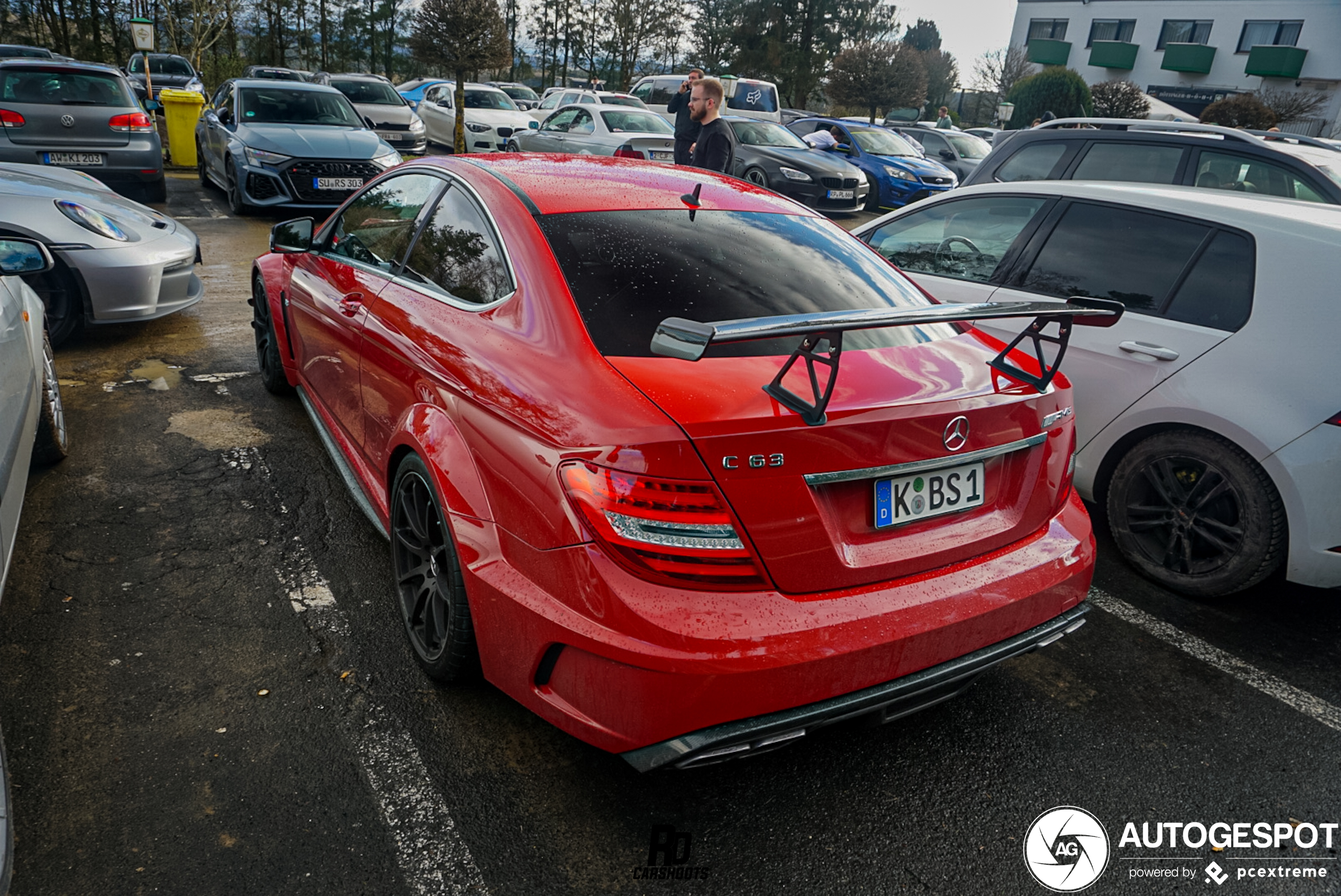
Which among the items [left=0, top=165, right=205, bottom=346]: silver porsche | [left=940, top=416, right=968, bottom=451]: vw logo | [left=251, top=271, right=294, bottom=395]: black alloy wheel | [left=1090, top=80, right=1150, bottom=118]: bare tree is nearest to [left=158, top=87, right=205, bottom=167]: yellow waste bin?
[left=0, top=165, right=205, bottom=346]: silver porsche

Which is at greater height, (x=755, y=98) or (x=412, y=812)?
(x=755, y=98)

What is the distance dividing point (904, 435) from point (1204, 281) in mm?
2132

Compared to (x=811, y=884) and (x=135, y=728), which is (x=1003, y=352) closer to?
(x=811, y=884)

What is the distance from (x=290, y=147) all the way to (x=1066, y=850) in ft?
33.9

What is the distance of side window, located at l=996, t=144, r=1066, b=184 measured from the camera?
251 inches

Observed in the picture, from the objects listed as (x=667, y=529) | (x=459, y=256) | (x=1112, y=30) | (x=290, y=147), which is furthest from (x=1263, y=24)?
(x=667, y=529)

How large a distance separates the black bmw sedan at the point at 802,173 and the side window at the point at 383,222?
10382 millimetres

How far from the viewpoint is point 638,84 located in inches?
992

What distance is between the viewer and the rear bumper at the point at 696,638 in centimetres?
186

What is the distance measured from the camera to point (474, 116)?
19.4 meters

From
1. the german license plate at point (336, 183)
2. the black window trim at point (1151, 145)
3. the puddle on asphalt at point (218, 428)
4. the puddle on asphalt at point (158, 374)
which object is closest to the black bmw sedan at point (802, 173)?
the german license plate at point (336, 183)

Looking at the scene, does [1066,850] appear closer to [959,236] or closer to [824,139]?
[959,236]

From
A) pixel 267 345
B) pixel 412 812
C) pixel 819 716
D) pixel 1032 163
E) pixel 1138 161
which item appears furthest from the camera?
pixel 1032 163

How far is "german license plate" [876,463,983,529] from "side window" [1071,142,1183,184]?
4.76 metres
